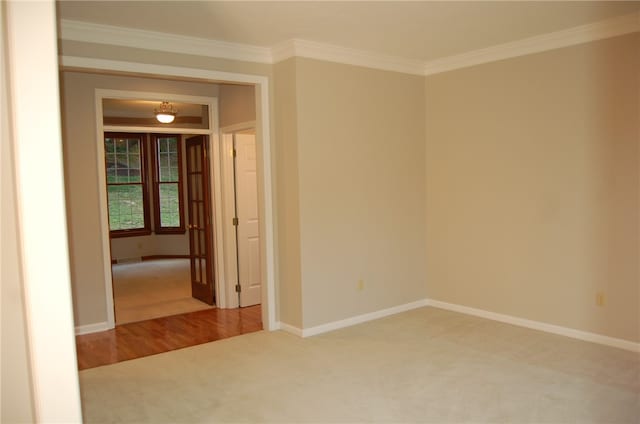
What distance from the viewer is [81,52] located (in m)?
3.85

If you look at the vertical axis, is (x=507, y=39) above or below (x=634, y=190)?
above

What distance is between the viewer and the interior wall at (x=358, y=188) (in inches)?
182

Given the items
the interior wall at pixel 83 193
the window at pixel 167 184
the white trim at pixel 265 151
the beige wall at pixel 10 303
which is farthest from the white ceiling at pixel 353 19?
the window at pixel 167 184

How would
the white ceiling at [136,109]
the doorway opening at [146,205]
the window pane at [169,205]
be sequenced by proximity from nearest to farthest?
the white ceiling at [136,109] < the doorway opening at [146,205] < the window pane at [169,205]

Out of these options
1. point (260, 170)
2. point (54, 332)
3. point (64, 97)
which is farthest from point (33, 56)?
point (64, 97)

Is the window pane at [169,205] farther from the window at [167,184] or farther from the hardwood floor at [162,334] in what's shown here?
the hardwood floor at [162,334]

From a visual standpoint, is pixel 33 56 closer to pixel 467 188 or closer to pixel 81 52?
Result: pixel 81 52

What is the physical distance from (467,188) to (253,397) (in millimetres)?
3073

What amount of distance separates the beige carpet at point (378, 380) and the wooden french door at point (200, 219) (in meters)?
1.65

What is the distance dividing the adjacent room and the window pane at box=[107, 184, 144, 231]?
3.95 m

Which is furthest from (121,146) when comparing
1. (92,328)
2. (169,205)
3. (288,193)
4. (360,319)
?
(360,319)

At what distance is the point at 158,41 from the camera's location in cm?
414

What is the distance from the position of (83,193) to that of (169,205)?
5.09m

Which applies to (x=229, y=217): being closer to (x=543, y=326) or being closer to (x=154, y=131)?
(x=154, y=131)
